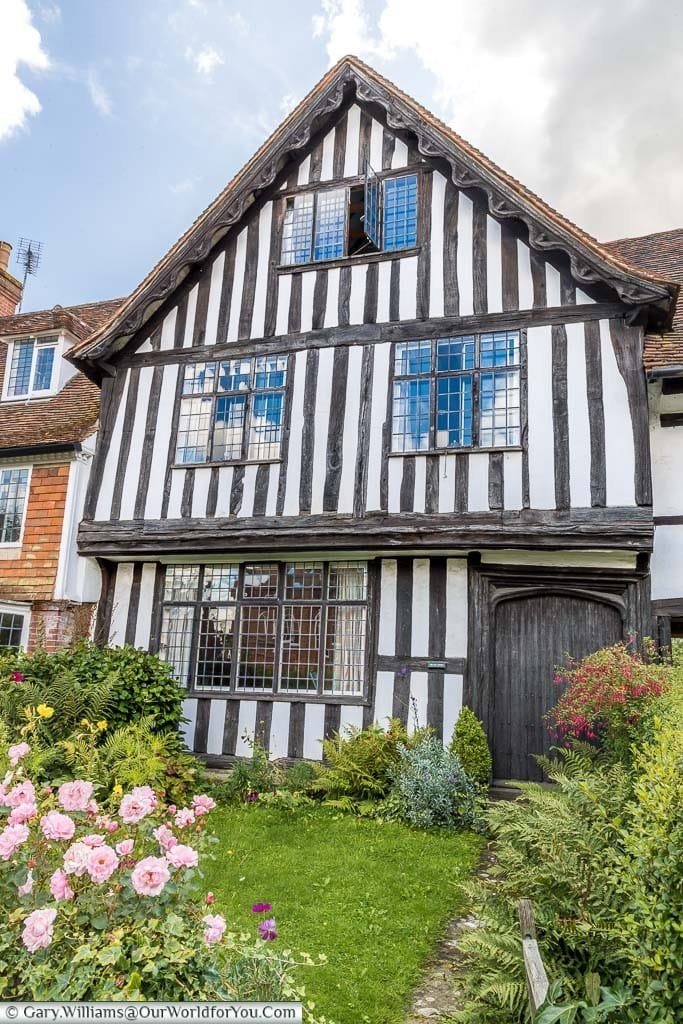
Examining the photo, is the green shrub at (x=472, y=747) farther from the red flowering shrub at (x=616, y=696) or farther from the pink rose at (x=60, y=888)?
the pink rose at (x=60, y=888)

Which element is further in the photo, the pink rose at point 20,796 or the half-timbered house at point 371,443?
the half-timbered house at point 371,443

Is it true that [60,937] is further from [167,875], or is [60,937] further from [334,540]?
[334,540]

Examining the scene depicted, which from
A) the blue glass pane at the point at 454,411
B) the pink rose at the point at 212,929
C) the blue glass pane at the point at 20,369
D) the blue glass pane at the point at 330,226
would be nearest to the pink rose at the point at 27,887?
the pink rose at the point at 212,929

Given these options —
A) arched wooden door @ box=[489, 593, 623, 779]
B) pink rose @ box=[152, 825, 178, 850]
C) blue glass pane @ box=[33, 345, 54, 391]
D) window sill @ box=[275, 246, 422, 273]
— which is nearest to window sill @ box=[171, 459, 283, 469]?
window sill @ box=[275, 246, 422, 273]

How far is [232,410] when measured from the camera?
38.2ft

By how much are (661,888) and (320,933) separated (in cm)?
312

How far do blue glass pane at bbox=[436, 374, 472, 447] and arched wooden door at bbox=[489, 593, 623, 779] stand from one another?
7.74ft

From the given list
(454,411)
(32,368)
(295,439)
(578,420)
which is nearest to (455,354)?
(454,411)

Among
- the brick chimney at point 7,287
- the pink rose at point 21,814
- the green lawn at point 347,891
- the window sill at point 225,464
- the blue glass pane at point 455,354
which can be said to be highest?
the brick chimney at point 7,287

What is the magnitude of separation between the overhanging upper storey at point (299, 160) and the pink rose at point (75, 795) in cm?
→ 873

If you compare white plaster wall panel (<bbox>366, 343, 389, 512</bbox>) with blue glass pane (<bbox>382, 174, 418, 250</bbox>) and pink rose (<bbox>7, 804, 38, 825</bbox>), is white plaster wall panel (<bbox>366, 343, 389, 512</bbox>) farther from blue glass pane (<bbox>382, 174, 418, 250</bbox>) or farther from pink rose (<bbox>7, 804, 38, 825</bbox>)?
pink rose (<bbox>7, 804, 38, 825</bbox>)

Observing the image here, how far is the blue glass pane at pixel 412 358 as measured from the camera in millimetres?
10664

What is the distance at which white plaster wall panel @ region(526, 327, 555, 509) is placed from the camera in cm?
959

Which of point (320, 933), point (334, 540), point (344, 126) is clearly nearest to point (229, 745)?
point (334, 540)
